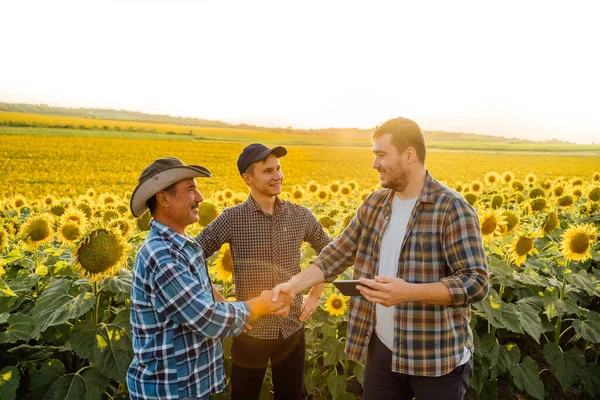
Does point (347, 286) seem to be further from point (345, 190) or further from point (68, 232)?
point (345, 190)

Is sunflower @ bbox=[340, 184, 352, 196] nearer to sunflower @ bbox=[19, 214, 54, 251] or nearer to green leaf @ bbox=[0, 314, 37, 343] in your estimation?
sunflower @ bbox=[19, 214, 54, 251]

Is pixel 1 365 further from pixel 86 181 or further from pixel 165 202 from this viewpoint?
pixel 86 181

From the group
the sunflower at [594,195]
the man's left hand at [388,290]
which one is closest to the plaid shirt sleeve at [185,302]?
the man's left hand at [388,290]

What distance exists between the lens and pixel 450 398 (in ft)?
10.5

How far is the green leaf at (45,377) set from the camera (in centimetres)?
404

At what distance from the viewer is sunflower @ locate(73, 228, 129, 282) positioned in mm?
3834

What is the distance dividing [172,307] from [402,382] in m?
1.70

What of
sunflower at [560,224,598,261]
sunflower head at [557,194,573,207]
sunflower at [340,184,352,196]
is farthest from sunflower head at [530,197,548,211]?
sunflower at [340,184,352,196]

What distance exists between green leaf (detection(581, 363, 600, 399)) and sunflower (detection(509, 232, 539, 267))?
131 centimetres

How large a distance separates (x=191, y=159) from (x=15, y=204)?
114 ft

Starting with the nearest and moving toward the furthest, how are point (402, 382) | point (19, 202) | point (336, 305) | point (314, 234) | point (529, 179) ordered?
point (402, 382) < point (314, 234) < point (336, 305) < point (19, 202) < point (529, 179)

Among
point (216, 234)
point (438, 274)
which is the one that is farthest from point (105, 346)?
point (438, 274)

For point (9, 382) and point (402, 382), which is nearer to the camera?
point (402, 382)

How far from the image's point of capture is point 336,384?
4688 millimetres
